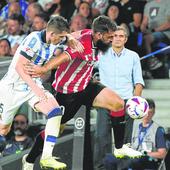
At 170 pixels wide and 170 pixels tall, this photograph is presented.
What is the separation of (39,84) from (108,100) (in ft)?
2.66

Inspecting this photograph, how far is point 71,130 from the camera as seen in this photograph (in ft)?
37.8

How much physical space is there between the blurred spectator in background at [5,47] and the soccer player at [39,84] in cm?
349

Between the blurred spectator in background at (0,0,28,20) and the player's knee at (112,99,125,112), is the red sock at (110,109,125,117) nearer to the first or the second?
the player's knee at (112,99,125,112)

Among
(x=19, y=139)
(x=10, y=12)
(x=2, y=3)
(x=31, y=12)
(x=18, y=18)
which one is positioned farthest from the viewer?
(x=2, y=3)

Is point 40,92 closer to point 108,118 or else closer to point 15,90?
point 15,90

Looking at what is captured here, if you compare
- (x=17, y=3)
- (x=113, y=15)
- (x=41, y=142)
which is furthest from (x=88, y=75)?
(x=17, y=3)

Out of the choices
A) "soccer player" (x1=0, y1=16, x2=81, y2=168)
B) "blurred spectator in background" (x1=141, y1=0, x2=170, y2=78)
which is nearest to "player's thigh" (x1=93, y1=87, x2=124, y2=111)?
"soccer player" (x1=0, y1=16, x2=81, y2=168)

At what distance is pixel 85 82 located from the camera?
1016 centimetres

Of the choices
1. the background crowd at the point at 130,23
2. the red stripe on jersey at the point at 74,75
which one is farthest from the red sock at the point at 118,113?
the background crowd at the point at 130,23

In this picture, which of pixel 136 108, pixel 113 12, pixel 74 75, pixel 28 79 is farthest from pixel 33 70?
pixel 113 12

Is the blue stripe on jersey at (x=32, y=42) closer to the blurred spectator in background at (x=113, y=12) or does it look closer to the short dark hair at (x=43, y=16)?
the blurred spectator in background at (x=113, y=12)

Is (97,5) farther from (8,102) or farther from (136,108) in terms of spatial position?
(8,102)

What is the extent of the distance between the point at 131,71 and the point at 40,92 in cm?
203

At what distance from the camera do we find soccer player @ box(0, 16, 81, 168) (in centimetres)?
963
